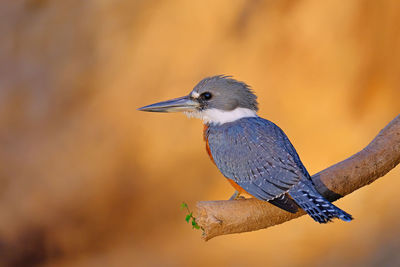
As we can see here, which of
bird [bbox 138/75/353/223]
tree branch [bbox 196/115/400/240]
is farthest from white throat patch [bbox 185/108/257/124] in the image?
tree branch [bbox 196/115/400/240]

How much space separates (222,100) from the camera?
66.7 inches

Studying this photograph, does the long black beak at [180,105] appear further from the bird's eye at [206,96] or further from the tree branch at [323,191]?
the tree branch at [323,191]

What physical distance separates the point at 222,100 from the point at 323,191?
1.45 ft

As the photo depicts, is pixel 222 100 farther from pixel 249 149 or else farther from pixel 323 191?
pixel 323 191

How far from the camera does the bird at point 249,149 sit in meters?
1.44

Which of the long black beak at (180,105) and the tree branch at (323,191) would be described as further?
the long black beak at (180,105)

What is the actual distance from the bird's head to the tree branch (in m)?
0.30

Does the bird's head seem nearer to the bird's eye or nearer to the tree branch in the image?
the bird's eye

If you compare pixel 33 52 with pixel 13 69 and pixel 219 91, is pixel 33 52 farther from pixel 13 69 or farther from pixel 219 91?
pixel 219 91

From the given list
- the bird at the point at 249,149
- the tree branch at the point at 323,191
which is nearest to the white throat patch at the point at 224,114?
the bird at the point at 249,149

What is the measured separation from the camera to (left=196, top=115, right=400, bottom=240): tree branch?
151cm

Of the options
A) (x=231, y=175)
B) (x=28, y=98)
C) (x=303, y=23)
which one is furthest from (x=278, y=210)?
(x=28, y=98)

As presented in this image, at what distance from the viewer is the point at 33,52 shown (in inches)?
139

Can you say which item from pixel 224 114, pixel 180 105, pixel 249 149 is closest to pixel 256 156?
pixel 249 149
